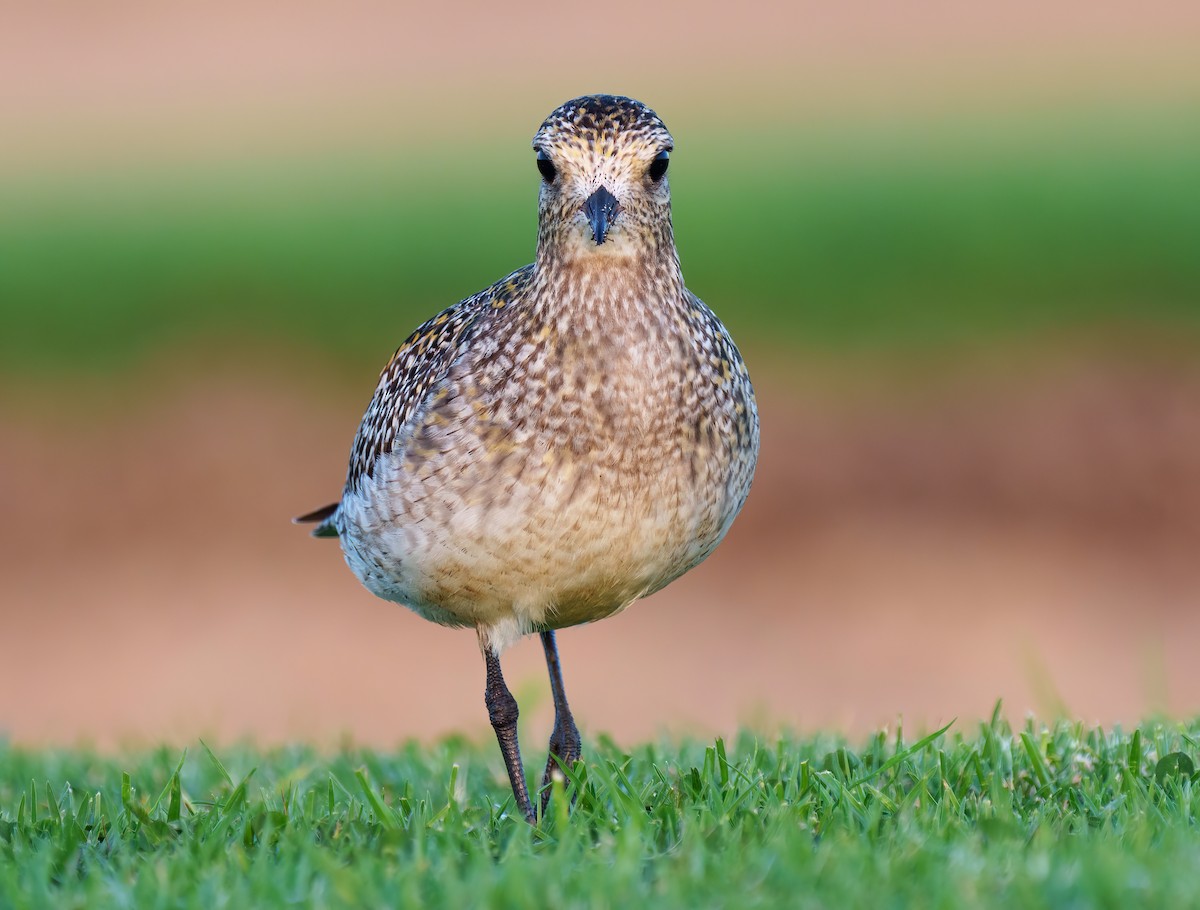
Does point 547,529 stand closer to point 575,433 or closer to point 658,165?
point 575,433

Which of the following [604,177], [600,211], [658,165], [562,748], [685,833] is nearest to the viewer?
[685,833]

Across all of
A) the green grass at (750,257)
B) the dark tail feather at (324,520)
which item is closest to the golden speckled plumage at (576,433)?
the dark tail feather at (324,520)

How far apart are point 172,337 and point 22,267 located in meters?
1.83

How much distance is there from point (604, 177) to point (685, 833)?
181cm

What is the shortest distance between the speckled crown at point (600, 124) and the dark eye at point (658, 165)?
0.03 metres

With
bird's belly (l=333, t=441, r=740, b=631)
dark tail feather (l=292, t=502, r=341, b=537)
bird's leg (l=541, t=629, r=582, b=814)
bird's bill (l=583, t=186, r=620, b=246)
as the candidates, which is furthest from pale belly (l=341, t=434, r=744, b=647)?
dark tail feather (l=292, t=502, r=341, b=537)

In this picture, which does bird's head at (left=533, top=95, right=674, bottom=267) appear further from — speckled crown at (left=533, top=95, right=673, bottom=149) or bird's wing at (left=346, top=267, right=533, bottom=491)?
bird's wing at (left=346, top=267, right=533, bottom=491)

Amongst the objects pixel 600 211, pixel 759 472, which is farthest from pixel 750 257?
pixel 600 211

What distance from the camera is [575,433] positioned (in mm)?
4742

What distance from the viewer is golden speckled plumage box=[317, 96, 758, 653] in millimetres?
4734

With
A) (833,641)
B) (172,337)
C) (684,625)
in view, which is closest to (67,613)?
(172,337)

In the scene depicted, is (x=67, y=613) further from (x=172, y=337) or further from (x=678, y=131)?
(x=678, y=131)

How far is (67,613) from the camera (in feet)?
41.0

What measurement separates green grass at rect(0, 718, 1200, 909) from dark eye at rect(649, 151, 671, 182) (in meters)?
1.62
